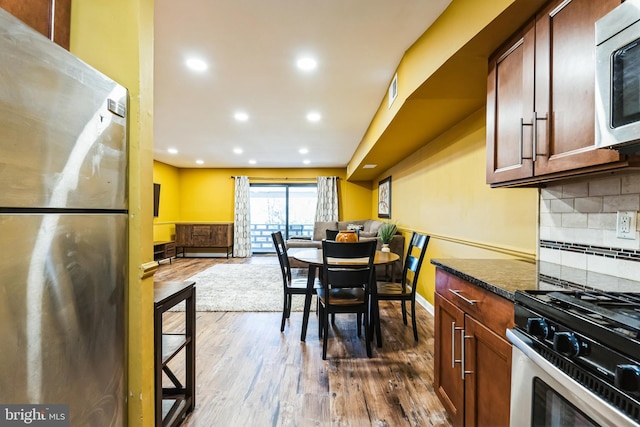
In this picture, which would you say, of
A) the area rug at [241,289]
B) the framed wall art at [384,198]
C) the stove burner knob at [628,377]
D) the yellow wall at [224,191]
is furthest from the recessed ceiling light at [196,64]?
the yellow wall at [224,191]

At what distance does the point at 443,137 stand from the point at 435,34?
5.23ft

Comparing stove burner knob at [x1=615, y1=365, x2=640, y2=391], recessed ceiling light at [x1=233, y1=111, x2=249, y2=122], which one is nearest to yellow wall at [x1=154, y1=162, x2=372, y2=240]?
recessed ceiling light at [x1=233, y1=111, x2=249, y2=122]

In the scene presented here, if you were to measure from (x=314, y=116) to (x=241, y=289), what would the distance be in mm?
2721

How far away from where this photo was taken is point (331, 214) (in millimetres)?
7715

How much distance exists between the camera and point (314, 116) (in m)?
3.70

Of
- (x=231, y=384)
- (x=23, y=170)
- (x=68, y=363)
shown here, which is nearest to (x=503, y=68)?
(x=23, y=170)

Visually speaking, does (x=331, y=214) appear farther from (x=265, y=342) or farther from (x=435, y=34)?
(x=435, y=34)

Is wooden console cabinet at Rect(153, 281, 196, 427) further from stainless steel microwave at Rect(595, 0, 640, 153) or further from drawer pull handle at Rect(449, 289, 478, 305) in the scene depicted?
stainless steel microwave at Rect(595, 0, 640, 153)

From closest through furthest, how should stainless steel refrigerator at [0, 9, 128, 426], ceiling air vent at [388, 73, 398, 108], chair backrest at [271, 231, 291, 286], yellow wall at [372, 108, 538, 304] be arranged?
stainless steel refrigerator at [0, 9, 128, 426], yellow wall at [372, 108, 538, 304], ceiling air vent at [388, 73, 398, 108], chair backrest at [271, 231, 291, 286]

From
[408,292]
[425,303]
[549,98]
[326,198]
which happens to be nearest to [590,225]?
[549,98]

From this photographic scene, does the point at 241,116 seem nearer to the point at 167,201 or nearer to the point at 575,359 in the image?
the point at 575,359

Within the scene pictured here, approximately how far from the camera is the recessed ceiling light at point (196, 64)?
236 cm

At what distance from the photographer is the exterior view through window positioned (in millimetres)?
7988

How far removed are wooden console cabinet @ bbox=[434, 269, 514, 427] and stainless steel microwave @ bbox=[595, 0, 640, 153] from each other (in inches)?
24.9
